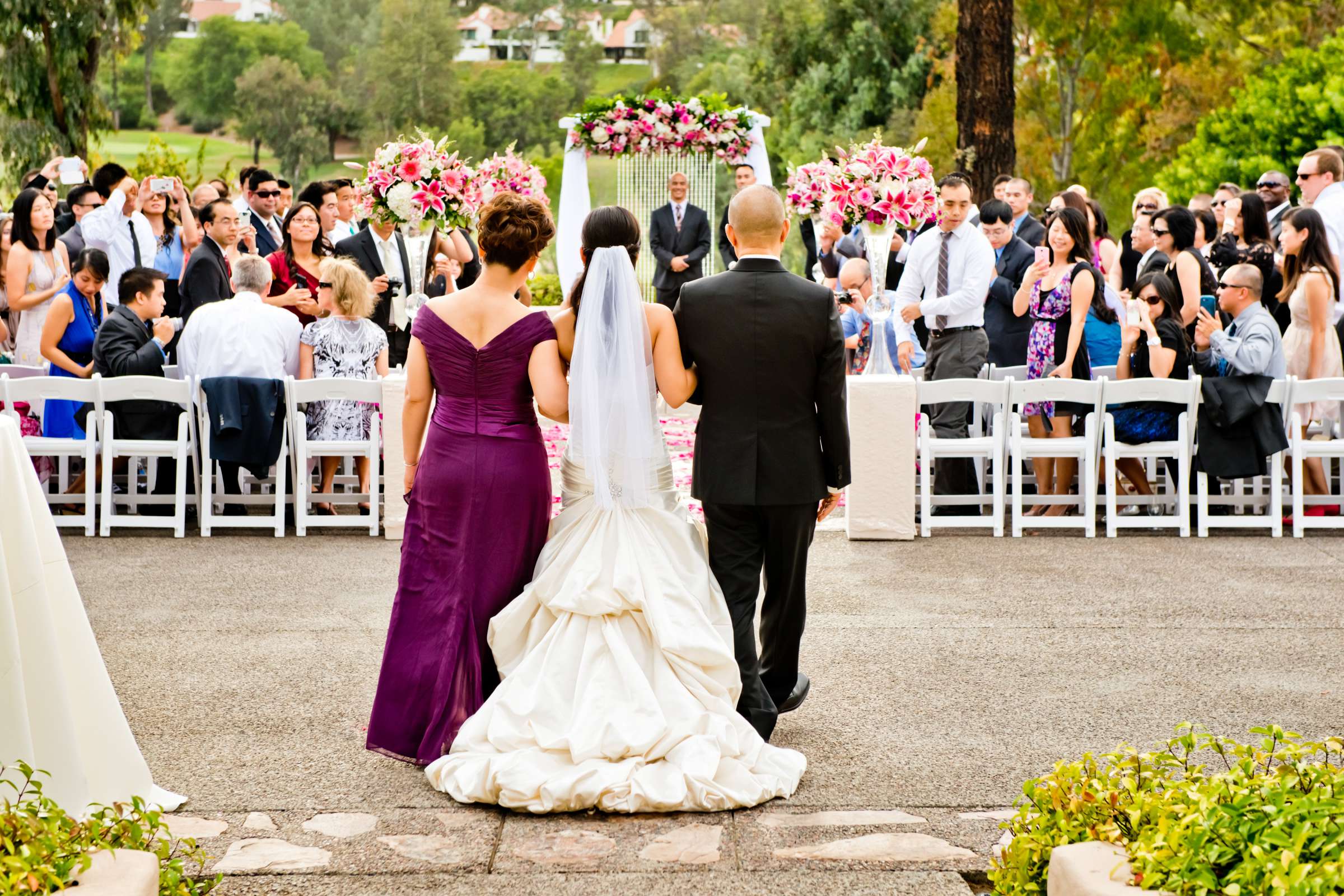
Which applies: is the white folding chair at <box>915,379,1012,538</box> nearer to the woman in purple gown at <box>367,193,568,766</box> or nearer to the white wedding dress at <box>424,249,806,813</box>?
the white wedding dress at <box>424,249,806,813</box>

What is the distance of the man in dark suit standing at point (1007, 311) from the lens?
31.8 ft

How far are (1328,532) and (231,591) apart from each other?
581 cm

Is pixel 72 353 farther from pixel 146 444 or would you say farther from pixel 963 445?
pixel 963 445

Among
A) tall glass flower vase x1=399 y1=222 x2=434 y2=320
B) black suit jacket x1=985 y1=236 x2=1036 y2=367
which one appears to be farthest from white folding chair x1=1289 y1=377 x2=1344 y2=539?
tall glass flower vase x1=399 y1=222 x2=434 y2=320

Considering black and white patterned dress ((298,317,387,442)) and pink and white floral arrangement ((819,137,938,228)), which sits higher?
pink and white floral arrangement ((819,137,938,228))

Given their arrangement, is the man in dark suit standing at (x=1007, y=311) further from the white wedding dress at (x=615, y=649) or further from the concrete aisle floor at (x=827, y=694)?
the white wedding dress at (x=615, y=649)

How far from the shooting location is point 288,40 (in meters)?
69.5

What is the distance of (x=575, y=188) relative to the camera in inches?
619

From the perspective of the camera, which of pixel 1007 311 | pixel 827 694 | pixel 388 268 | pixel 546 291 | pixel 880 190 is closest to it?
pixel 827 694

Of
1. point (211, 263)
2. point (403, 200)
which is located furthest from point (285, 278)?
point (403, 200)

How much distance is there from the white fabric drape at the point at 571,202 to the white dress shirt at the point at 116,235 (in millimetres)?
5393

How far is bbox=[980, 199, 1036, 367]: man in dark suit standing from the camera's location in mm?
9680

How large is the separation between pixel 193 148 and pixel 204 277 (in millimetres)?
58101

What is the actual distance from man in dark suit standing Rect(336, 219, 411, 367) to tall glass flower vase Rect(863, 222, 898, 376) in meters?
3.20
